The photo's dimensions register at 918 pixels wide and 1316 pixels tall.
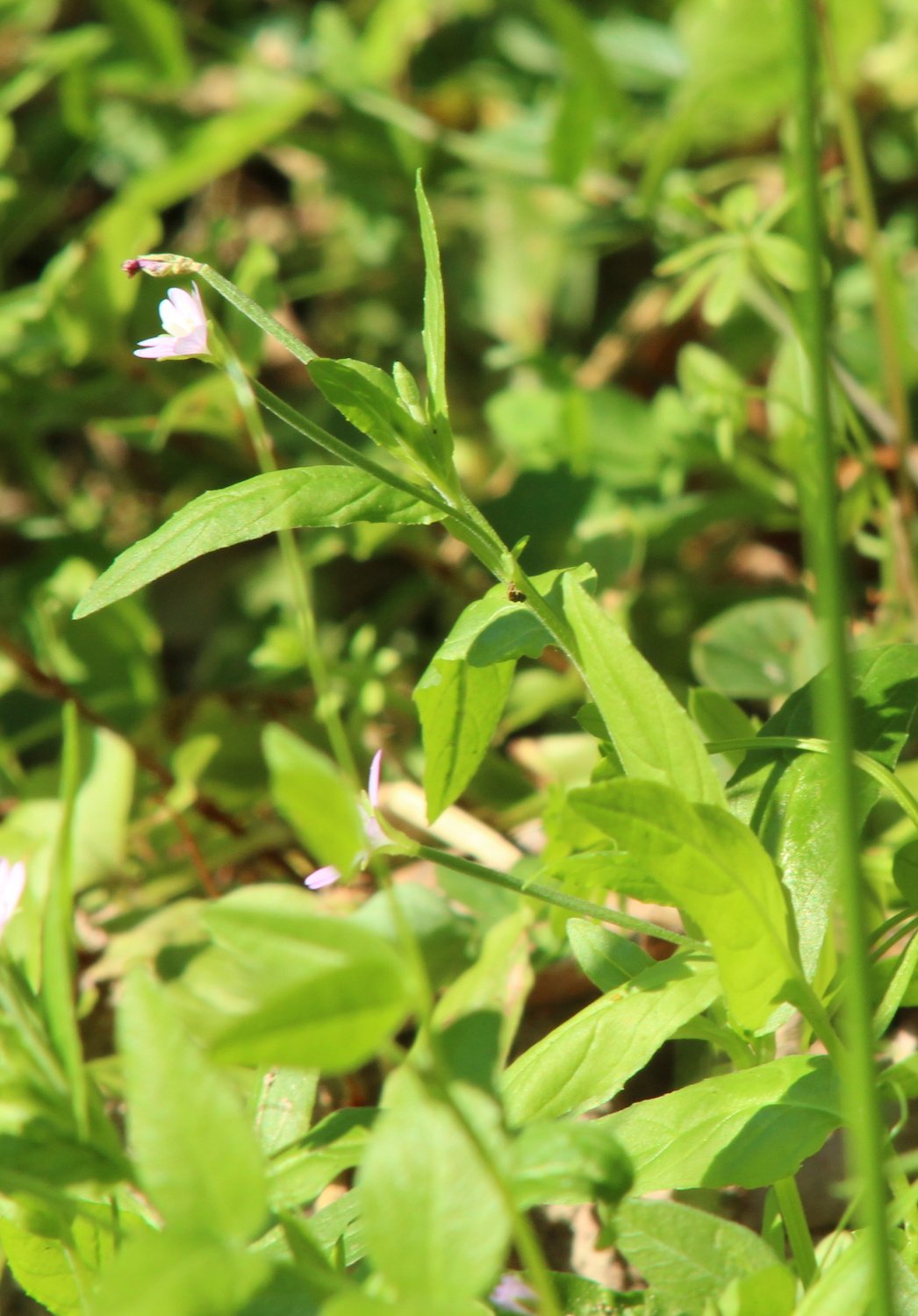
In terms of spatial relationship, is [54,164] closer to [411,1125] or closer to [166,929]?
[166,929]

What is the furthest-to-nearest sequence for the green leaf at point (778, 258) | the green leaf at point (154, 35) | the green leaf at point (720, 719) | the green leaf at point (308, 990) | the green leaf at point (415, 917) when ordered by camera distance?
the green leaf at point (154, 35)
the green leaf at point (778, 258)
the green leaf at point (720, 719)
the green leaf at point (415, 917)
the green leaf at point (308, 990)

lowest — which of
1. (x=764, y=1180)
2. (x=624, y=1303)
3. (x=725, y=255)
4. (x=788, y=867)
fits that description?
(x=624, y=1303)

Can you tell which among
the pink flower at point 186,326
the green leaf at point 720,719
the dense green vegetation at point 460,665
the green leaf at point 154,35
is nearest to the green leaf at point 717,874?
the dense green vegetation at point 460,665

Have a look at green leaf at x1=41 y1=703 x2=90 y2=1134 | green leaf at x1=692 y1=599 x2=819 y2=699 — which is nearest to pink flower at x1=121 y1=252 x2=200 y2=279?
green leaf at x1=41 y1=703 x2=90 y2=1134

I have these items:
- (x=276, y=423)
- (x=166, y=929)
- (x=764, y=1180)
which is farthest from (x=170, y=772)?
(x=764, y=1180)

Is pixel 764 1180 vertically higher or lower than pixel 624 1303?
higher

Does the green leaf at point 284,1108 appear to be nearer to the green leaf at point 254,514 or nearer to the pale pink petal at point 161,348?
the green leaf at point 254,514
